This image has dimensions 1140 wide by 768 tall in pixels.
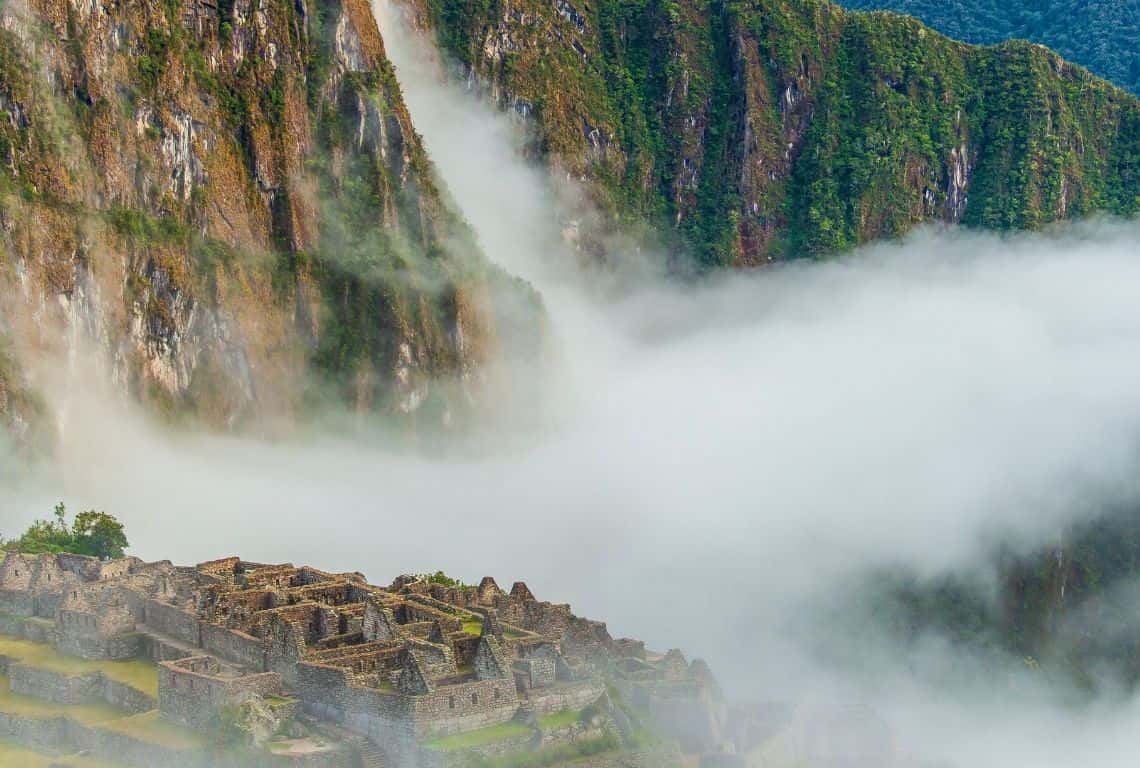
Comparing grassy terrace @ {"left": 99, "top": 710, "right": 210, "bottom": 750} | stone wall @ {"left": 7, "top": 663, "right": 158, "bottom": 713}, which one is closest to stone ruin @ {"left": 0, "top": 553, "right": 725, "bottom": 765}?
grassy terrace @ {"left": 99, "top": 710, "right": 210, "bottom": 750}

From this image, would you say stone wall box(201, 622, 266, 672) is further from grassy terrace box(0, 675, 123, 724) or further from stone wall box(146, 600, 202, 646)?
grassy terrace box(0, 675, 123, 724)

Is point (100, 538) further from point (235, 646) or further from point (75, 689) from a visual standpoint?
point (235, 646)

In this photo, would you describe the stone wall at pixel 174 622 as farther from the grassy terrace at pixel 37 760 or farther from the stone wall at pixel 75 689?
the grassy terrace at pixel 37 760

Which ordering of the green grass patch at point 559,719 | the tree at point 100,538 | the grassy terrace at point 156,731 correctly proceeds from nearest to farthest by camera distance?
the grassy terrace at point 156,731, the green grass patch at point 559,719, the tree at point 100,538

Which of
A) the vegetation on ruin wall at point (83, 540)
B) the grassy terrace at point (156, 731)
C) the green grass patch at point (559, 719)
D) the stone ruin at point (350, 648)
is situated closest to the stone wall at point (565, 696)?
the stone ruin at point (350, 648)

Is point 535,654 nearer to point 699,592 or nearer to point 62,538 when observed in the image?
point 62,538

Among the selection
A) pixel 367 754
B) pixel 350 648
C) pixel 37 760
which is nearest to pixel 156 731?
pixel 37 760
